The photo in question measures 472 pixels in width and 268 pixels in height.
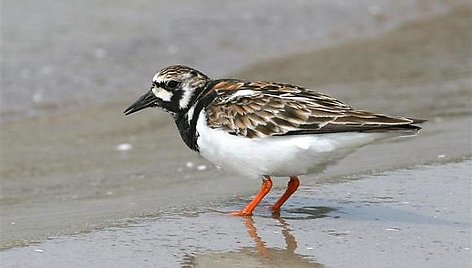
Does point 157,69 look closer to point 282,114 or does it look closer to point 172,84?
point 172,84

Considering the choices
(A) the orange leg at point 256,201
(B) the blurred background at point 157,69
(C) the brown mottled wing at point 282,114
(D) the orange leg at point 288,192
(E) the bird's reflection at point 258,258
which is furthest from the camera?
(B) the blurred background at point 157,69

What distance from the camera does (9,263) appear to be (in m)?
4.20

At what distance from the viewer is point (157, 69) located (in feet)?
31.6

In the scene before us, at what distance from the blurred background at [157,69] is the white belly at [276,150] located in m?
0.43

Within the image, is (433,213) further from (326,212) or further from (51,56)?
(51,56)

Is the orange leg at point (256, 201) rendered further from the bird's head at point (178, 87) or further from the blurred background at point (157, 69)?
the bird's head at point (178, 87)

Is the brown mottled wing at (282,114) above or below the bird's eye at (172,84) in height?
below

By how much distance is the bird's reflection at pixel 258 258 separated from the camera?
13.5 feet

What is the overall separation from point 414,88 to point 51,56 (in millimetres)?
3237

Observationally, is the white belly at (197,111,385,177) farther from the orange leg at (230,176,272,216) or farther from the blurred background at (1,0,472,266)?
the blurred background at (1,0,472,266)

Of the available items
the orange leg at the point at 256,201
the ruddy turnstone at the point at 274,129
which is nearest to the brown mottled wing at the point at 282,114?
the ruddy turnstone at the point at 274,129

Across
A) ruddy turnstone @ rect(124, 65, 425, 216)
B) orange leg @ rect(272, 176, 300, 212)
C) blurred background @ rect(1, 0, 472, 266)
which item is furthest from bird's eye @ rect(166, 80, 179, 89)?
orange leg @ rect(272, 176, 300, 212)

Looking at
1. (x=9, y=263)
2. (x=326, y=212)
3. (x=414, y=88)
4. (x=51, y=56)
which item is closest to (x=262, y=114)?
(x=326, y=212)

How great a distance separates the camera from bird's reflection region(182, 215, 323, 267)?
4.12m
